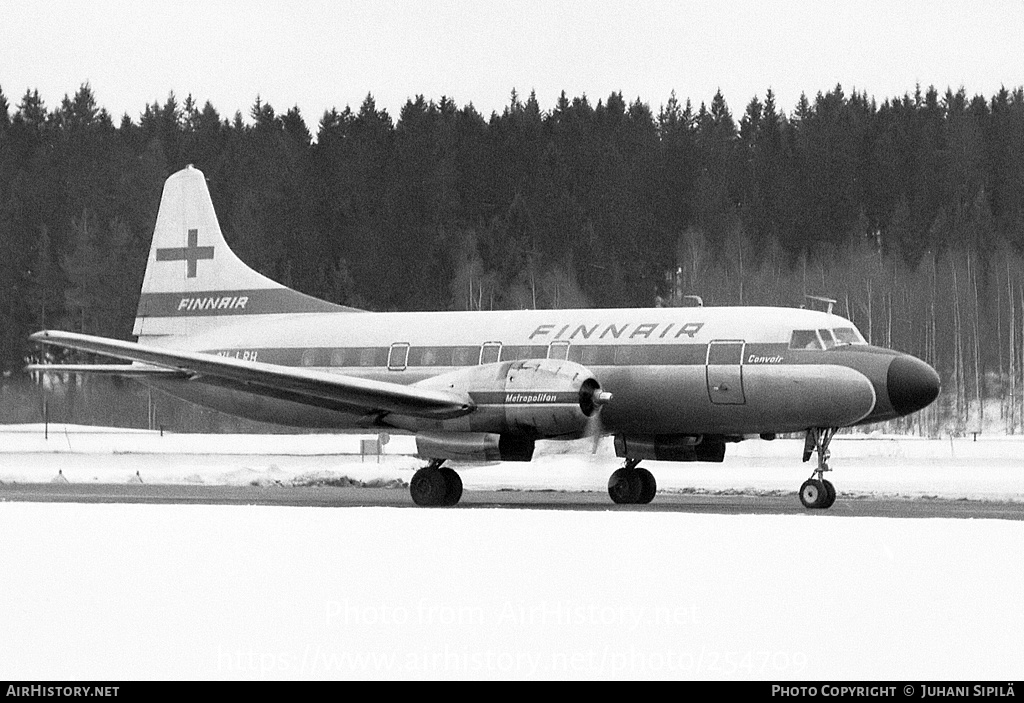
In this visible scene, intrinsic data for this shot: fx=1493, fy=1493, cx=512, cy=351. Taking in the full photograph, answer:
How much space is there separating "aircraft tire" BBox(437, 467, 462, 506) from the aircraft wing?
3.36 feet

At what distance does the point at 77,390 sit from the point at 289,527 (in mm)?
39487

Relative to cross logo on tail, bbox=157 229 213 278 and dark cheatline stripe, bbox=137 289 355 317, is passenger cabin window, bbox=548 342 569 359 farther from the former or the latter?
cross logo on tail, bbox=157 229 213 278

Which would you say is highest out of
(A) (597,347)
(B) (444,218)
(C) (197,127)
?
(C) (197,127)

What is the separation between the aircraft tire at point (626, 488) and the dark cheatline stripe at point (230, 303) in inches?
250

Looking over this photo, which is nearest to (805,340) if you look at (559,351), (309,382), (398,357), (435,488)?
(559,351)

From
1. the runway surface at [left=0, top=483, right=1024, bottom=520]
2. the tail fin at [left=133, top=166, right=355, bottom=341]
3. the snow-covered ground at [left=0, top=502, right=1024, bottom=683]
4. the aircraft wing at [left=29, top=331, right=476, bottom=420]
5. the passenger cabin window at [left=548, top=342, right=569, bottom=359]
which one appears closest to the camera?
the snow-covered ground at [left=0, top=502, right=1024, bottom=683]

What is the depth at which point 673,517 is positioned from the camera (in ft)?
67.3

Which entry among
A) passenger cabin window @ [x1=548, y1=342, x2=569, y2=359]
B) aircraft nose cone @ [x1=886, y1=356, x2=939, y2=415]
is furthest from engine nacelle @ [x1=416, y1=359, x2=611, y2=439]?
aircraft nose cone @ [x1=886, y1=356, x2=939, y2=415]

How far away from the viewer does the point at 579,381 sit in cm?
2341

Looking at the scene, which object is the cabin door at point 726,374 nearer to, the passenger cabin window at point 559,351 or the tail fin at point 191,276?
the passenger cabin window at point 559,351

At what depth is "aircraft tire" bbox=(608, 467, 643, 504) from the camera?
25.5 meters

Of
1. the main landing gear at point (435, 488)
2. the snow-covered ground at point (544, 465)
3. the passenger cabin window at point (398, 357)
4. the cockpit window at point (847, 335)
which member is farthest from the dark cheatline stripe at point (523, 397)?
the snow-covered ground at point (544, 465)

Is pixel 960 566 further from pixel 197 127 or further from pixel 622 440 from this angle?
pixel 197 127

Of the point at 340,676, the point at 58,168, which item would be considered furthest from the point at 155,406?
the point at 340,676
